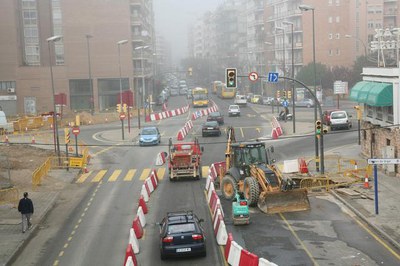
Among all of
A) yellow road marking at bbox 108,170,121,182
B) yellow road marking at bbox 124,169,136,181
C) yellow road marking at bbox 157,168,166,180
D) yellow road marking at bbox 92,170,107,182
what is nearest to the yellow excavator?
yellow road marking at bbox 157,168,166,180

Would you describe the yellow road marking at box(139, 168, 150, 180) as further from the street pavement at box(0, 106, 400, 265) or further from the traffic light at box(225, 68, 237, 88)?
the traffic light at box(225, 68, 237, 88)

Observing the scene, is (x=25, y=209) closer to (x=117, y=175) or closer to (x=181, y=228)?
(x=181, y=228)

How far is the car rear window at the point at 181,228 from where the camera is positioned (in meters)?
19.1

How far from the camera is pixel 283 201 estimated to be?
25.5 meters

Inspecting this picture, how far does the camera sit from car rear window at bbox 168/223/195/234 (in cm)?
1906

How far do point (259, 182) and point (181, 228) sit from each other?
7.95 m

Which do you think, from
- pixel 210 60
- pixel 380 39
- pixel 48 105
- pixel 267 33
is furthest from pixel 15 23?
pixel 210 60

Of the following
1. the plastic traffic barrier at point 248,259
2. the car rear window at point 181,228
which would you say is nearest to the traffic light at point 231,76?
the car rear window at point 181,228

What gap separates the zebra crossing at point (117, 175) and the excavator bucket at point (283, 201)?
1051 centimetres

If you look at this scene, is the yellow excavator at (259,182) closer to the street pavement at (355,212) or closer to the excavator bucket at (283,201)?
the excavator bucket at (283,201)

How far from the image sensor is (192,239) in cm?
1894

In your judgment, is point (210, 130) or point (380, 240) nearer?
point (380, 240)

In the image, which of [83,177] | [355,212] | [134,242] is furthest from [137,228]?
[83,177]

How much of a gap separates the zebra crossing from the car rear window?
1624 centimetres
